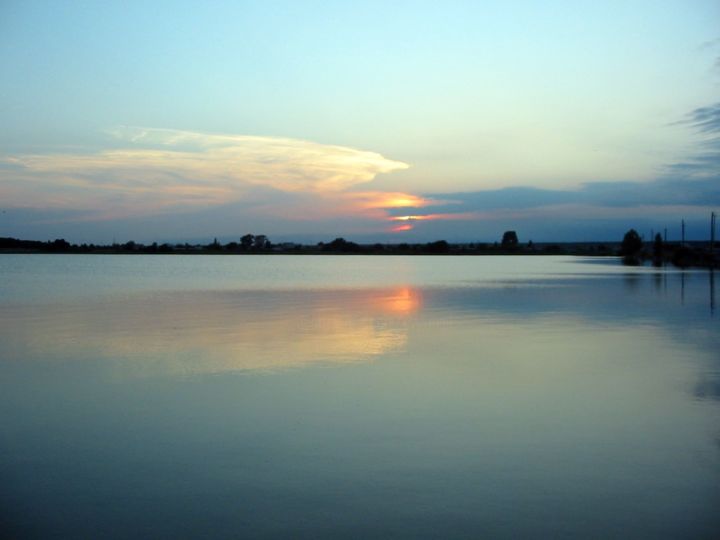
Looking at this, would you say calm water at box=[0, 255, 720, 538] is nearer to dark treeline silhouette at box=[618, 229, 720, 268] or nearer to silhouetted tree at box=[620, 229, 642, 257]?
dark treeline silhouette at box=[618, 229, 720, 268]

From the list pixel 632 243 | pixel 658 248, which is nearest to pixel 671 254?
pixel 658 248

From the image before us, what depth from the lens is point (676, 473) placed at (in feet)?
17.8

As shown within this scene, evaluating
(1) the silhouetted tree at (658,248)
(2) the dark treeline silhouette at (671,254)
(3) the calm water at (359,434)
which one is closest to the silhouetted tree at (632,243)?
(2) the dark treeline silhouette at (671,254)

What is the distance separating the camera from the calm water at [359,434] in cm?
459

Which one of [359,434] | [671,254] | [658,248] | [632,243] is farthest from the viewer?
[632,243]

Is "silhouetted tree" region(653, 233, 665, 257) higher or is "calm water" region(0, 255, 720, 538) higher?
"silhouetted tree" region(653, 233, 665, 257)

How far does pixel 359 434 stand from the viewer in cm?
648

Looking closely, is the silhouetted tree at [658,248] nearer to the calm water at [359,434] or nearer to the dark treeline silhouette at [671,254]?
the dark treeline silhouette at [671,254]

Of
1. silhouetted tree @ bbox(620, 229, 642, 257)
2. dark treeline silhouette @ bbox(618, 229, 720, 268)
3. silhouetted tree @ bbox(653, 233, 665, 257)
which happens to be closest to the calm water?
dark treeline silhouette @ bbox(618, 229, 720, 268)

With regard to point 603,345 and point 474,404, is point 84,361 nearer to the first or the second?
point 474,404

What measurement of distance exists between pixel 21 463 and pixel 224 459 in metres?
1.62

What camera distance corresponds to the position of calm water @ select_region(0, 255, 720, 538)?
15.1ft

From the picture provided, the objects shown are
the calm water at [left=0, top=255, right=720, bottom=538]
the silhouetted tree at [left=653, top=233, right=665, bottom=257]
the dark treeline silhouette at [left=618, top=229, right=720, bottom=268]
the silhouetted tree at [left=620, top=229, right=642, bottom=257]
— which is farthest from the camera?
the silhouetted tree at [left=620, top=229, right=642, bottom=257]

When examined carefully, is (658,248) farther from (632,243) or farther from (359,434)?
Answer: (359,434)
